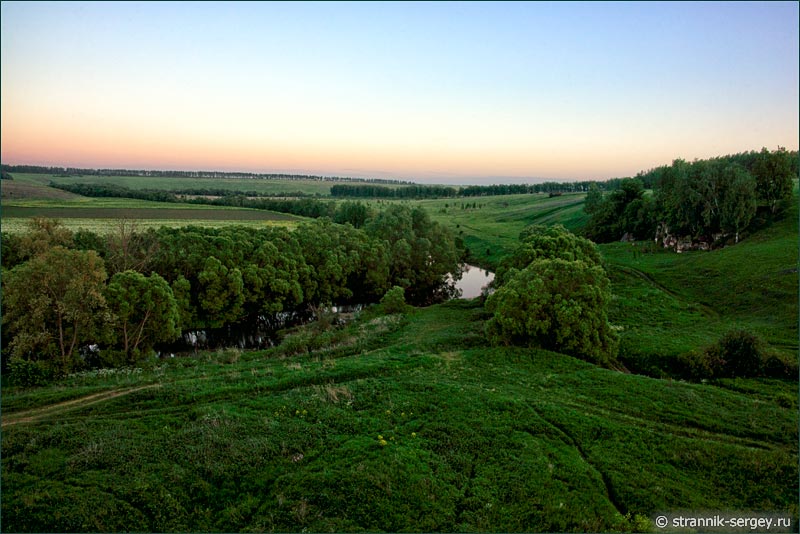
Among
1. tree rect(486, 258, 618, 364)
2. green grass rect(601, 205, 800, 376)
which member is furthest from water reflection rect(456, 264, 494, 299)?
tree rect(486, 258, 618, 364)

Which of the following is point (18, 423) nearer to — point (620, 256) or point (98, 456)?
point (98, 456)

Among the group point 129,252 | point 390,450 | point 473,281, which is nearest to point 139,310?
point 129,252

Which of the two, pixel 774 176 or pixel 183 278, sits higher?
pixel 774 176

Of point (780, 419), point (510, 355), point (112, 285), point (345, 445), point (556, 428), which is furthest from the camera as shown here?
point (112, 285)

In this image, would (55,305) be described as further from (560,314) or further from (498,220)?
(498,220)

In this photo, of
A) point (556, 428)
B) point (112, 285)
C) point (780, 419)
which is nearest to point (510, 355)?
point (556, 428)

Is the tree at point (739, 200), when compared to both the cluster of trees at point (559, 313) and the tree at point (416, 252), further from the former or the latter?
the cluster of trees at point (559, 313)
